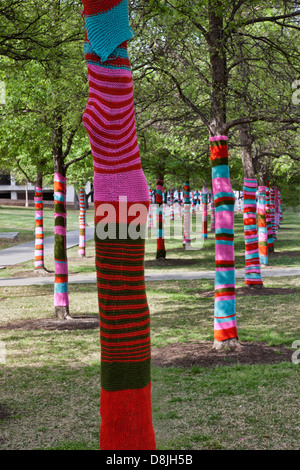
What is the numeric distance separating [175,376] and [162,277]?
10698 mm

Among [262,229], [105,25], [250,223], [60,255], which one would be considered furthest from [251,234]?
[105,25]

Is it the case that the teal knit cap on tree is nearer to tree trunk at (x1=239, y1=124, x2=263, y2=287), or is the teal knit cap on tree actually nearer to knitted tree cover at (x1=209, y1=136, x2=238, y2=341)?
knitted tree cover at (x1=209, y1=136, x2=238, y2=341)

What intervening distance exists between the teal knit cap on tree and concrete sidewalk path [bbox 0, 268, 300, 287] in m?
14.0

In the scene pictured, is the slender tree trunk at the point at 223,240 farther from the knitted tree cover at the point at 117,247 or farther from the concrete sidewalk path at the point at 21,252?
the concrete sidewalk path at the point at 21,252

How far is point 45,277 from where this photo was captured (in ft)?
61.7

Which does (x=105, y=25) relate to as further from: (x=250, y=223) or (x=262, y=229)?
(x=262, y=229)

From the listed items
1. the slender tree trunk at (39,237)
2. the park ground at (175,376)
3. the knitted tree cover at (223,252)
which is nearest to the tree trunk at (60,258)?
the park ground at (175,376)

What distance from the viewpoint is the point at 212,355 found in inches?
341

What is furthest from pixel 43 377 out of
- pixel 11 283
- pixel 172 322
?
pixel 11 283

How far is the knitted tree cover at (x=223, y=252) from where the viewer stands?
890 centimetres

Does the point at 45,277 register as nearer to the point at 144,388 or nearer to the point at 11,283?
the point at 11,283

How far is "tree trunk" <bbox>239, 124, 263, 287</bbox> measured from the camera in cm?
1481

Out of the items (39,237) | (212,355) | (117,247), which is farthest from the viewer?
(39,237)

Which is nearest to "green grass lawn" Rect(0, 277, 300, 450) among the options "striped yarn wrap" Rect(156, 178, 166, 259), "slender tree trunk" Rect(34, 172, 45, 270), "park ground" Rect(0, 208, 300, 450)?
"park ground" Rect(0, 208, 300, 450)
